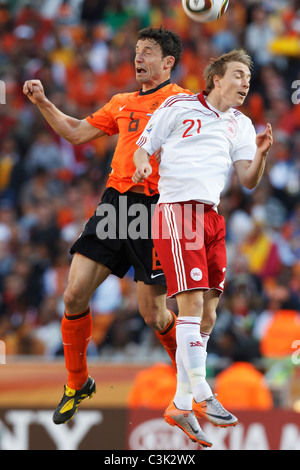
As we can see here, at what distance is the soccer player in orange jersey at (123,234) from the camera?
246 inches

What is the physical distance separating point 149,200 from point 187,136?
665 mm

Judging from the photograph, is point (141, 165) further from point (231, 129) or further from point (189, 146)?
point (231, 129)

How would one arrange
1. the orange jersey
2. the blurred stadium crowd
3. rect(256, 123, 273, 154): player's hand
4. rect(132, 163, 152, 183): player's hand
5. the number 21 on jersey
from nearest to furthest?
rect(132, 163, 152, 183): player's hand
rect(256, 123, 273, 154): player's hand
the number 21 on jersey
the orange jersey
the blurred stadium crowd

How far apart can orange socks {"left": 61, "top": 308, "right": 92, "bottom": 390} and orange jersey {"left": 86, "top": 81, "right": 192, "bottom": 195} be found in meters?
0.97

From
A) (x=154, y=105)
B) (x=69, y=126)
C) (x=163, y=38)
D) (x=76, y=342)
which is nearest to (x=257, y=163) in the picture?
(x=154, y=105)

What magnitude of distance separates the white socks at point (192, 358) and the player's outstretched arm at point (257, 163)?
3.37 feet

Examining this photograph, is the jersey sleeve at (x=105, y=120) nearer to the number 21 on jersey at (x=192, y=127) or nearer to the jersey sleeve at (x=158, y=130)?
the jersey sleeve at (x=158, y=130)

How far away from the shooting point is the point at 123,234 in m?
6.27

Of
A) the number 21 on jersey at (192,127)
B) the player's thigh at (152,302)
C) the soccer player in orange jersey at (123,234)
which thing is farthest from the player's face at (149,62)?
the player's thigh at (152,302)

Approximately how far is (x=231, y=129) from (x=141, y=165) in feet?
2.59

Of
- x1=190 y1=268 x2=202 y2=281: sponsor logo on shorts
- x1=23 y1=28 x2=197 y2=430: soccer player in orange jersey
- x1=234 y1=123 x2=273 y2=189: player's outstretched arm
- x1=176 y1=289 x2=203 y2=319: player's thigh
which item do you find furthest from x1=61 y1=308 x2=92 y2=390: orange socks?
x1=234 y1=123 x2=273 y2=189: player's outstretched arm

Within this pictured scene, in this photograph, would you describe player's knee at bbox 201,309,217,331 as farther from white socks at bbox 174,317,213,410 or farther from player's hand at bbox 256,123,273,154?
player's hand at bbox 256,123,273,154

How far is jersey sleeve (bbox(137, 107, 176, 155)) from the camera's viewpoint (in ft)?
19.2

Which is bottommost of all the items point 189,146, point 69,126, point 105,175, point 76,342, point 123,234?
point 76,342
